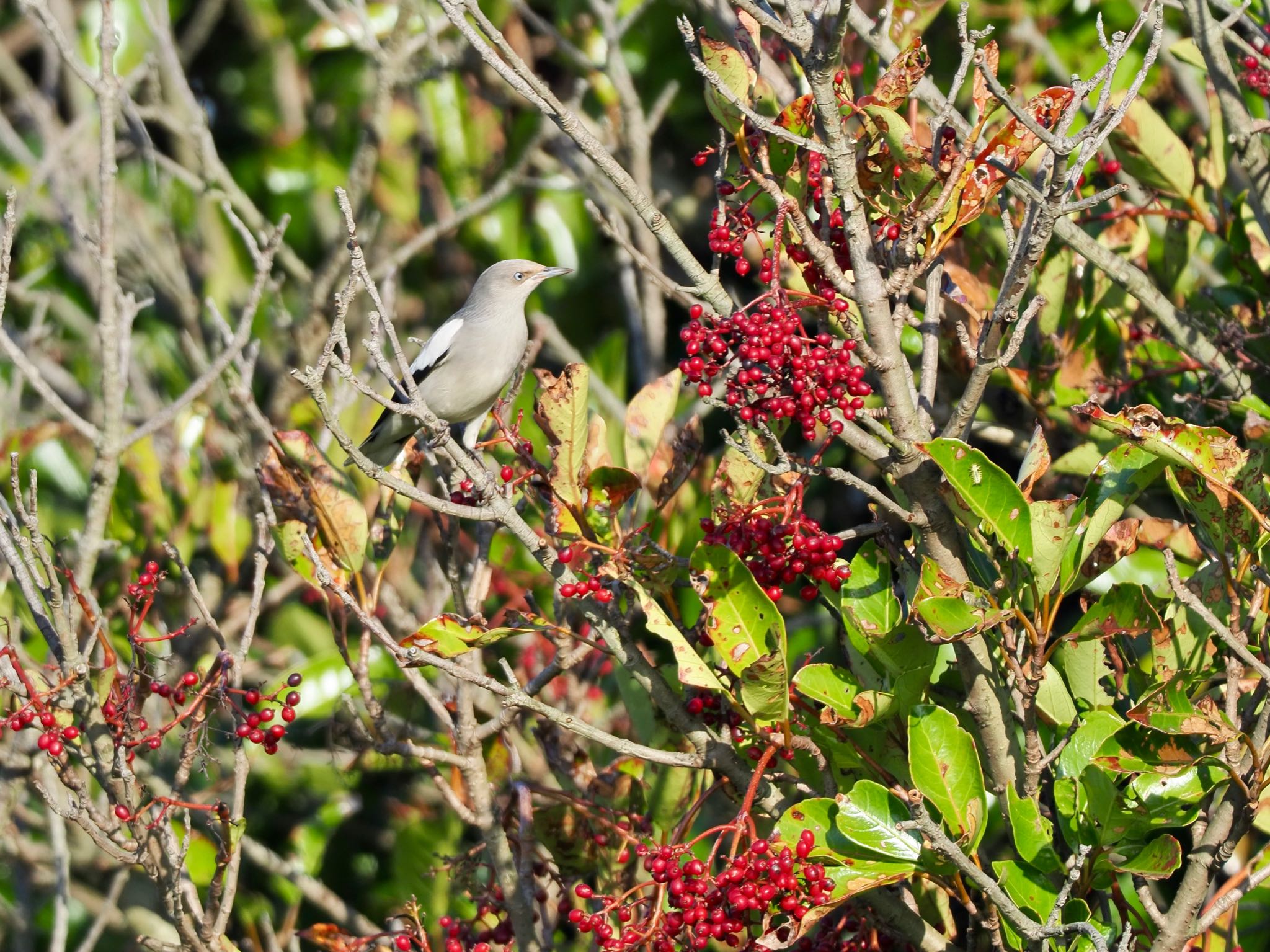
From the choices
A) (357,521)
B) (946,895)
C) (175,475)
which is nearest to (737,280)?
(175,475)

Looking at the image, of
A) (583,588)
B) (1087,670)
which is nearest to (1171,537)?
(1087,670)

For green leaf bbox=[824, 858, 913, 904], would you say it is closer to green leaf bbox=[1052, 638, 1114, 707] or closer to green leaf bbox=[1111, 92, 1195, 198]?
green leaf bbox=[1052, 638, 1114, 707]

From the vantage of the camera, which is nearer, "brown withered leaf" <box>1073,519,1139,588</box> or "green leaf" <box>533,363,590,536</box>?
"brown withered leaf" <box>1073,519,1139,588</box>

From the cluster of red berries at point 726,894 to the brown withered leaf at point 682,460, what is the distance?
0.93m

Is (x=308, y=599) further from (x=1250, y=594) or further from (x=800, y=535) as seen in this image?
(x=1250, y=594)

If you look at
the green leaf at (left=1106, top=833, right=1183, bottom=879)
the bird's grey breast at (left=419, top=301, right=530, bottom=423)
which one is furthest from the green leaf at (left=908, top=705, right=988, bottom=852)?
the bird's grey breast at (left=419, top=301, right=530, bottom=423)

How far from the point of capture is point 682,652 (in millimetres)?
2750

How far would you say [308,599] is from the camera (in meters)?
5.38

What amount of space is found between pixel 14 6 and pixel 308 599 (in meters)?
5.78

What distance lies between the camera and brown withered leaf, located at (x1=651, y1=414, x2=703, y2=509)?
3.15 metres

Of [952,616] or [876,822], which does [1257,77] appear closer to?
[952,616]

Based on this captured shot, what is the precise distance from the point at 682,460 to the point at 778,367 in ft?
2.34

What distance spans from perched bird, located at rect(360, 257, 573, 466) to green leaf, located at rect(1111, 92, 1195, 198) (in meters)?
2.33

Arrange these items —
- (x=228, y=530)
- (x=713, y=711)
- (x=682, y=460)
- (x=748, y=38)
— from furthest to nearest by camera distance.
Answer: (x=228, y=530) → (x=682, y=460) → (x=713, y=711) → (x=748, y=38)
